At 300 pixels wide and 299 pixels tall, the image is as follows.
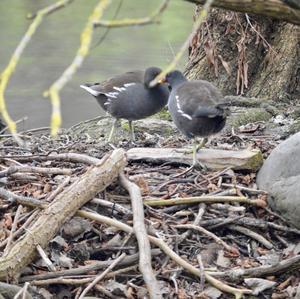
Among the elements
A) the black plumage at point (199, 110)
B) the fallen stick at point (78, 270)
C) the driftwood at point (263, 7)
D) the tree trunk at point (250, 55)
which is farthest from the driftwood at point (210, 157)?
the tree trunk at point (250, 55)

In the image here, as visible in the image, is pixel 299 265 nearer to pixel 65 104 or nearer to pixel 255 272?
pixel 255 272

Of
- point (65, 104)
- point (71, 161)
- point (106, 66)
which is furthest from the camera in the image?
point (106, 66)

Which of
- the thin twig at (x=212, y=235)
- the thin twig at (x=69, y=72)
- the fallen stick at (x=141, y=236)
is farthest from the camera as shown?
the thin twig at (x=212, y=235)

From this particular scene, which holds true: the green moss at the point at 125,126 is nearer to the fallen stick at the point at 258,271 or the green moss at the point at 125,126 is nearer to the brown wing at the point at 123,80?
the brown wing at the point at 123,80

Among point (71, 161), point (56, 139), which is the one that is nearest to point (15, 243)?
point (71, 161)

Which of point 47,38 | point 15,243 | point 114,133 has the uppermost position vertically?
point 15,243

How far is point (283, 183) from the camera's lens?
4.95m

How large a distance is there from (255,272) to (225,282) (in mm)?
170

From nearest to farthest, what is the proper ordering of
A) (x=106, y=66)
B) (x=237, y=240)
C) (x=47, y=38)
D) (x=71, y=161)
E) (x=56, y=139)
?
(x=237, y=240), (x=71, y=161), (x=56, y=139), (x=106, y=66), (x=47, y=38)

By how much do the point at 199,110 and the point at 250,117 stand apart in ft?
6.59

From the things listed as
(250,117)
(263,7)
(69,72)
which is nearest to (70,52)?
(250,117)

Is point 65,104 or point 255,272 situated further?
point 65,104

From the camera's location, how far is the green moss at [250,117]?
7.30 meters

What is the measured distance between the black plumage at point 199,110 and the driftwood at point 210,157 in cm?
10
